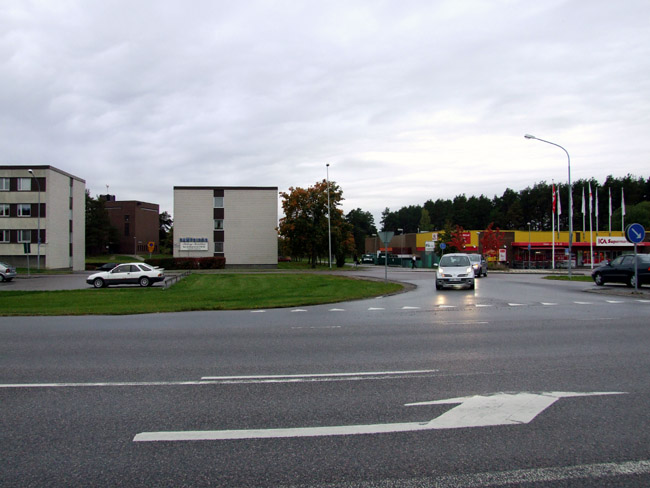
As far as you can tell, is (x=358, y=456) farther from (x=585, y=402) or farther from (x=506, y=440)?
(x=585, y=402)

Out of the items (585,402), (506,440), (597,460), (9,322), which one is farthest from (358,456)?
(9,322)

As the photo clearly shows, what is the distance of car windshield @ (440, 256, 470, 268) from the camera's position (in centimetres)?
2489

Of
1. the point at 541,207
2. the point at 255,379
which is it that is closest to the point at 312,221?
the point at 255,379

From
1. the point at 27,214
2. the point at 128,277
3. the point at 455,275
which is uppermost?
the point at 27,214

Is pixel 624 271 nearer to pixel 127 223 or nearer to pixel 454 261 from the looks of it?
pixel 454 261

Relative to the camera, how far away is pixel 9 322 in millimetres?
13070

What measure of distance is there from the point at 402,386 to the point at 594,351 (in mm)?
4119

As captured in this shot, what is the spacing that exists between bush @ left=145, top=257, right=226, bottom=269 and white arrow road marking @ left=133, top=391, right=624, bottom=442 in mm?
52776

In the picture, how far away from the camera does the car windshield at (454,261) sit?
2489 cm

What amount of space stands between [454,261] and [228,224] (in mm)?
39967

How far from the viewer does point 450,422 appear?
15.2 feet

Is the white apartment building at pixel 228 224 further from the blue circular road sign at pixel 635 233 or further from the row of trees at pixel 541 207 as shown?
the row of trees at pixel 541 207

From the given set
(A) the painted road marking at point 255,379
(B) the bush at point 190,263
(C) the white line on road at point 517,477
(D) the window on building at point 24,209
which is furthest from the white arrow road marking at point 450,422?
(D) the window on building at point 24,209

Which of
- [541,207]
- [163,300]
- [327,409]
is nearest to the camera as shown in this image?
[327,409]
